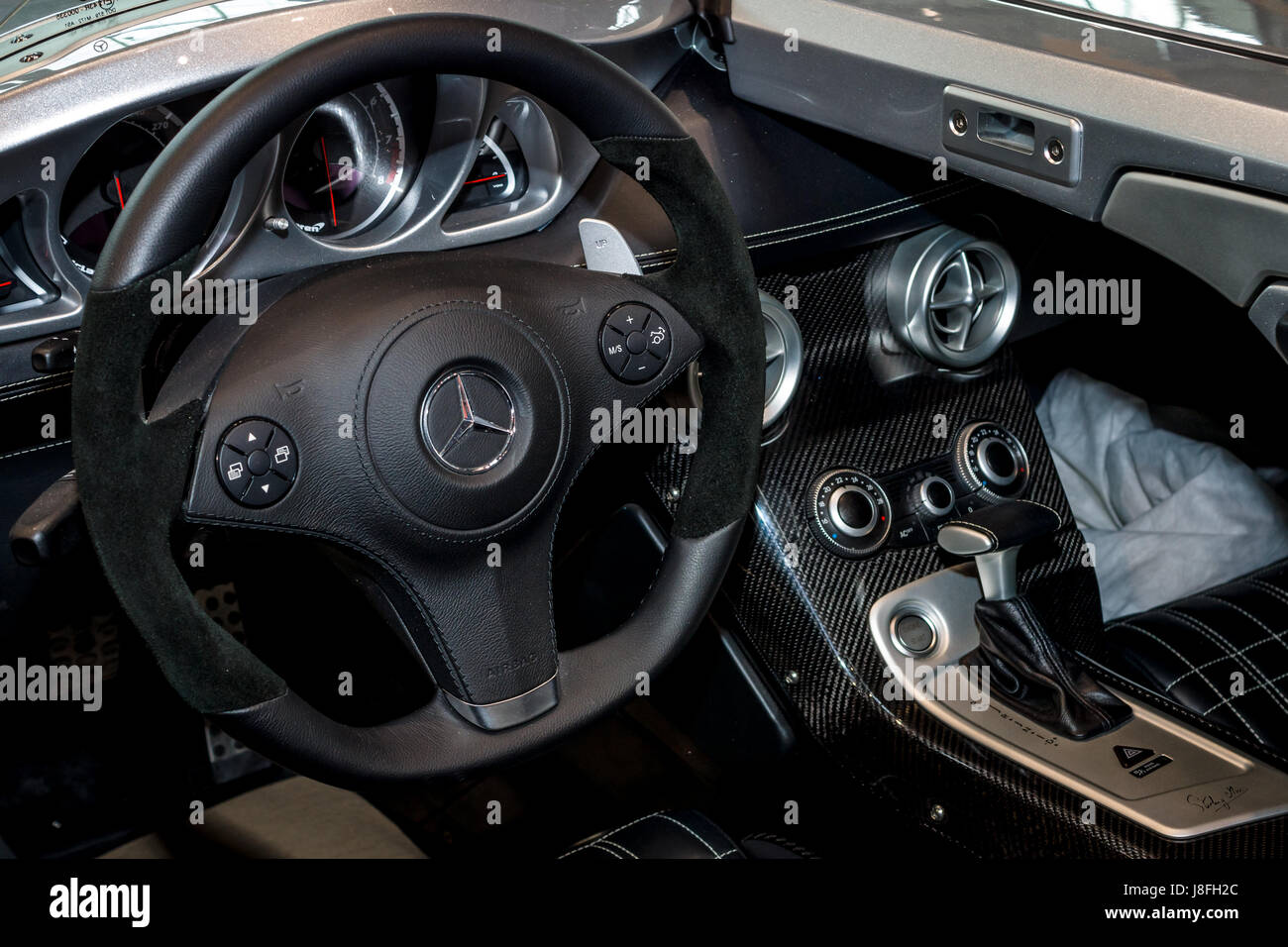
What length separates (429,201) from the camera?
1221 millimetres

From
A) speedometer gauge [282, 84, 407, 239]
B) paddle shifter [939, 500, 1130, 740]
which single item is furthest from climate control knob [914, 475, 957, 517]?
speedometer gauge [282, 84, 407, 239]

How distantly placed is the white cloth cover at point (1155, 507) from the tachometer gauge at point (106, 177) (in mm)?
1338

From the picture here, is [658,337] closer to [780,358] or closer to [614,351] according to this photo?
[614,351]

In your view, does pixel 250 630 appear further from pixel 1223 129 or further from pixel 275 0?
pixel 1223 129

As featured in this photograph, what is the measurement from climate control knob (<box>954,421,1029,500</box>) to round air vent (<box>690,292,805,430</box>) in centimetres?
26

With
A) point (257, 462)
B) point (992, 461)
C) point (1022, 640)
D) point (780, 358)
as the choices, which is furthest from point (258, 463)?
point (992, 461)

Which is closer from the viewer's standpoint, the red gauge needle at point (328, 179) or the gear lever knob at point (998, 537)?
the red gauge needle at point (328, 179)

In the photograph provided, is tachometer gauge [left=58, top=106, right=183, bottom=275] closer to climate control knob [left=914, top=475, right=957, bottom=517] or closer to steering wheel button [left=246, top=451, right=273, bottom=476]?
steering wheel button [left=246, top=451, right=273, bottom=476]

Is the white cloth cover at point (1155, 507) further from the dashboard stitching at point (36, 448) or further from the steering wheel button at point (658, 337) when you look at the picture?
the dashboard stitching at point (36, 448)

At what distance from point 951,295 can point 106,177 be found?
3.33 feet

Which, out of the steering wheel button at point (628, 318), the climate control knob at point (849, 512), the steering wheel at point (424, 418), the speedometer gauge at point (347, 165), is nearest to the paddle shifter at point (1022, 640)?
the climate control knob at point (849, 512)

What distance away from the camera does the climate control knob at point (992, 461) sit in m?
1.52

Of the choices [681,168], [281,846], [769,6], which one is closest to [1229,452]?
[769,6]

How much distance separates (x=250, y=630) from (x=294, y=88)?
2.95ft
